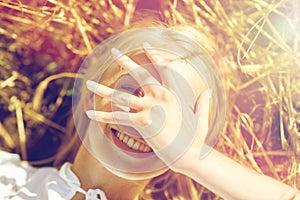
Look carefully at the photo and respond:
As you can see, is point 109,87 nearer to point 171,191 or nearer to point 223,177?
point 223,177

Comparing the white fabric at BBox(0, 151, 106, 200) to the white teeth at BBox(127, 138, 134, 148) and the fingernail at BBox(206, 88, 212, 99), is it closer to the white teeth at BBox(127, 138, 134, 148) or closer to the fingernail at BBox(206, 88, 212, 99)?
the white teeth at BBox(127, 138, 134, 148)

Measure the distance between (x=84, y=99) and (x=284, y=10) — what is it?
15.2 inches

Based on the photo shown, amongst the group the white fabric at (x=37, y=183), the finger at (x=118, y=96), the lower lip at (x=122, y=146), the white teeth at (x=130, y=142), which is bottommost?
the white fabric at (x=37, y=183)

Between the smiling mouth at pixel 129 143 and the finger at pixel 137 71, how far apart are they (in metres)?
0.11

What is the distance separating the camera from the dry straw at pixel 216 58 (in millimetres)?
1228

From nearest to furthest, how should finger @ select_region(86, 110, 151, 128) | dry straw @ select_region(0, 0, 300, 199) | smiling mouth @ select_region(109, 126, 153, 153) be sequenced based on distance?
finger @ select_region(86, 110, 151, 128) → smiling mouth @ select_region(109, 126, 153, 153) → dry straw @ select_region(0, 0, 300, 199)

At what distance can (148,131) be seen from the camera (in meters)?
1.03

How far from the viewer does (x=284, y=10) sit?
1218 millimetres

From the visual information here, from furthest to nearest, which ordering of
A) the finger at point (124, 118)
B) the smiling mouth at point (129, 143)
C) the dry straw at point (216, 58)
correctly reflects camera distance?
the dry straw at point (216, 58) < the smiling mouth at point (129, 143) < the finger at point (124, 118)

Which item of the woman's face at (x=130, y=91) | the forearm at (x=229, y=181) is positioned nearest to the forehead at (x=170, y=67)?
the woman's face at (x=130, y=91)

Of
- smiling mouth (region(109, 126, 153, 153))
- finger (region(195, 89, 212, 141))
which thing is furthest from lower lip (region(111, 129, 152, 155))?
finger (region(195, 89, 212, 141))

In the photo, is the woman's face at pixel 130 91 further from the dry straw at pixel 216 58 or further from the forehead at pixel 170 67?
the dry straw at pixel 216 58

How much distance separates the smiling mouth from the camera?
3.67 feet

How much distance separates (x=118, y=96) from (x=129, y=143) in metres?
0.12
